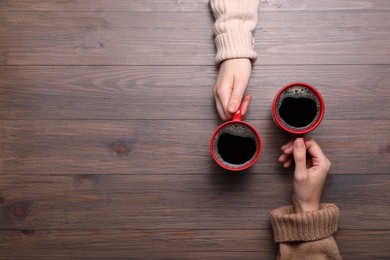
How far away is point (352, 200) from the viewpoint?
1.12 m

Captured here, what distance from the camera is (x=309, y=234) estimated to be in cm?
104

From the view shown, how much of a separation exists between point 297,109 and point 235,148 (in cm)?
16

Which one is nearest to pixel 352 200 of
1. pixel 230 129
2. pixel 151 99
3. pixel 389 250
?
pixel 389 250

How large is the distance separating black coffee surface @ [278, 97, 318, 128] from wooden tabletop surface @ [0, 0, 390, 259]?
0.35 feet

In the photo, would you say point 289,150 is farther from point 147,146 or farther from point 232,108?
point 147,146

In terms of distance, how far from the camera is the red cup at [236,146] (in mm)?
1005

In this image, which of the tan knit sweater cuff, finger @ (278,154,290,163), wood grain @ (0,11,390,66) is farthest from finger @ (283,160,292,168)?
wood grain @ (0,11,390,66)

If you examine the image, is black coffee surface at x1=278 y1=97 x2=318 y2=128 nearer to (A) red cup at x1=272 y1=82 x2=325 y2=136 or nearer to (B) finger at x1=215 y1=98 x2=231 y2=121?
(A) red cup at x1=272 y1=82 x2=325 y2=136

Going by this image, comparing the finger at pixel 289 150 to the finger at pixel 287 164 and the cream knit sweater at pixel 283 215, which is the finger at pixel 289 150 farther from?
the cream knit sweater at pixel 283 215

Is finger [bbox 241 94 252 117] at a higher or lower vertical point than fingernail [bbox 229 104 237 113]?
lower

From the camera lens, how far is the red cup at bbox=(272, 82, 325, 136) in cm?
100

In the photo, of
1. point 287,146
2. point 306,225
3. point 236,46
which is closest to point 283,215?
point 306,225

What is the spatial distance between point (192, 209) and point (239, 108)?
0.27 meters

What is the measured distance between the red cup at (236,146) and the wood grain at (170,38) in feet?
0.67
